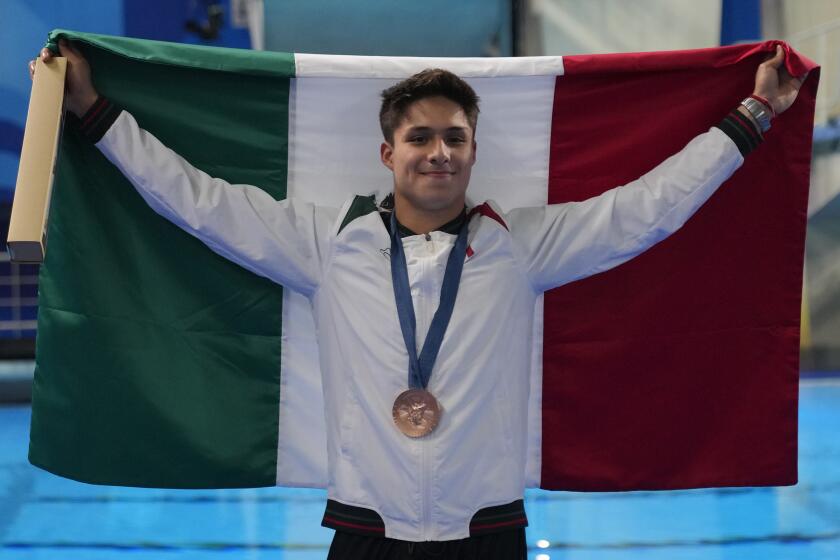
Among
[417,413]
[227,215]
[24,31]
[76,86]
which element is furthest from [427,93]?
[24,31]

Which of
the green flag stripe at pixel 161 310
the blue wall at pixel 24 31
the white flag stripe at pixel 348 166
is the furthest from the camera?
the blue wall at pixel 24 31

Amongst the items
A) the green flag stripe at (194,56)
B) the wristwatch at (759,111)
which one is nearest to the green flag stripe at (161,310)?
the green flag stripe at (194,56)

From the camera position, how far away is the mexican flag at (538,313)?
240 cm

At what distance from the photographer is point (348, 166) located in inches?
100.0

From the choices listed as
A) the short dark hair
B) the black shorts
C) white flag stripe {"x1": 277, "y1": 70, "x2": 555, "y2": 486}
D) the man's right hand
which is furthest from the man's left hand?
the man's right hand

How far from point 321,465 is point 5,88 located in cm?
661

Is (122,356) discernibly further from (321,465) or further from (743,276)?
(743,276)

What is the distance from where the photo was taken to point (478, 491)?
199cm

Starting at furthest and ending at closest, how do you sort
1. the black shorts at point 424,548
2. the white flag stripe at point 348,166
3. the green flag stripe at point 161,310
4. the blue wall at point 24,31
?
1. the blue wall at point 24,31
2. the white flag stripe at point 348,166
3. the green flag stripe at point 161,310
4. the black shorts at point 424,548

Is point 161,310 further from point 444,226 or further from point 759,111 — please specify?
point 759,111

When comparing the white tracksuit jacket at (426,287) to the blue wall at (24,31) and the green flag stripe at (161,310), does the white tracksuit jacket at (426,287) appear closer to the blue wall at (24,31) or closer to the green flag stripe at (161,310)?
the green flag stripe at (161,310)

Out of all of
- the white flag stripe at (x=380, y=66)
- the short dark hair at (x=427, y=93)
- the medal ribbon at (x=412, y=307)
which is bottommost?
the medal ribbon at (x=412, y=307)

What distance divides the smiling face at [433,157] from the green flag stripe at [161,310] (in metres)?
0.48

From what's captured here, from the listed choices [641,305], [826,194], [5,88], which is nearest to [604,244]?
[641,305]
